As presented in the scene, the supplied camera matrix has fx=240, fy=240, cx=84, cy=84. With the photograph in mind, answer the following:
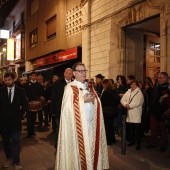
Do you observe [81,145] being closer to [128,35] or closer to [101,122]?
[101,122]

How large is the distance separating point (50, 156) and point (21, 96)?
66.8 inches

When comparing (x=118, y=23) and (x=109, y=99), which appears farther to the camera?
(x=118, y=23)

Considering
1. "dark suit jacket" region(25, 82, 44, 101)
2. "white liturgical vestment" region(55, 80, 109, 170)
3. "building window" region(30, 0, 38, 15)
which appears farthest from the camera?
"building window" region(30, 0, 38, 15)

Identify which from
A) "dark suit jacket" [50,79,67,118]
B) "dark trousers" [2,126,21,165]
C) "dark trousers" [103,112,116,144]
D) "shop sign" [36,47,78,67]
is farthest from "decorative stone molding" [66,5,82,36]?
"dark trousers" [2,126,21,165]

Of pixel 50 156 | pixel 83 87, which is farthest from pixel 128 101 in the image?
pixel 83 87

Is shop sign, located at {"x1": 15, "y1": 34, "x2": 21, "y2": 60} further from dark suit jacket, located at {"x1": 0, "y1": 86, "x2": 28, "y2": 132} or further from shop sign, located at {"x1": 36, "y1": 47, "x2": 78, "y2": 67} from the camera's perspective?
dark suit jacket, located at {"x1": 0, "y1": 86, "x2": 28, "y2": 132}

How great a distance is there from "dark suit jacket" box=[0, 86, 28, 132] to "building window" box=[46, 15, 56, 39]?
14.4 m

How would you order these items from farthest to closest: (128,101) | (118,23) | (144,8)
Answer: (118,23) → (144,8) → (128,101)

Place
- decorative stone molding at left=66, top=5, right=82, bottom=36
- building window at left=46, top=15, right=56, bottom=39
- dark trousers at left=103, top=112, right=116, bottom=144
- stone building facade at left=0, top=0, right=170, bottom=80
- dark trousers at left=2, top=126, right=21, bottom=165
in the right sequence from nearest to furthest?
dark trousers at left=2, top=126, right=21, bottom=165, dark trousers at left=103, top=112, right=116, bottom=144, stone building facade at left=0, top=0, right=170, bottom=80, decorative stone molding at left=66, top=5, right=82, bottom=36, building window at left=46, top=15, right=56, bottom=39

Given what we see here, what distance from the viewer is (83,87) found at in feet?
12.8

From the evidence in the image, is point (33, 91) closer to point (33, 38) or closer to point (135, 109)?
point (135, 109)

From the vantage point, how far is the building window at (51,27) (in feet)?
61.2

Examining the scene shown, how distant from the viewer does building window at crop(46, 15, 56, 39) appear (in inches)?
734

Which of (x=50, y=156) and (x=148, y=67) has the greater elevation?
(x=148, y=67)
